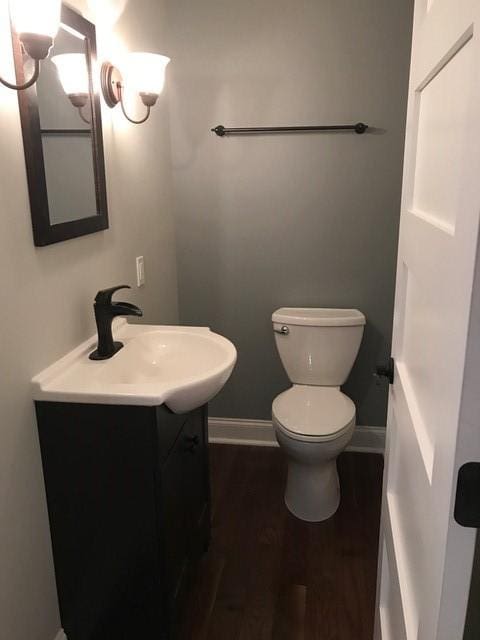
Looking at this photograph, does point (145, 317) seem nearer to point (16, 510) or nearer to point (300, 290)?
point (300, 290)

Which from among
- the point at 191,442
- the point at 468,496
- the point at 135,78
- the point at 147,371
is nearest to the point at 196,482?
the point at 191,442

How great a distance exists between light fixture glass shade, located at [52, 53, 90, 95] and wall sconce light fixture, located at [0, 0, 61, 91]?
291 mm

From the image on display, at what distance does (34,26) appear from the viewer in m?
1.17

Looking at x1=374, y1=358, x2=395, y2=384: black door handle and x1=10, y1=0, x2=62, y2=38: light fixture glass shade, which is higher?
x1=10, y1=0, x2=62, y2=38: light fixture glass shade

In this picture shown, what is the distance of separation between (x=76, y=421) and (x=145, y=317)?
980 millimetres

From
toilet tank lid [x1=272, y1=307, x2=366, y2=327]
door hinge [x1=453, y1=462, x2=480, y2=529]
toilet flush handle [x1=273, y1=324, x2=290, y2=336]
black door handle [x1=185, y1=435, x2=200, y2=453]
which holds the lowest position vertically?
black door handle [x1=185, y1=435, x2=200, y2=453]

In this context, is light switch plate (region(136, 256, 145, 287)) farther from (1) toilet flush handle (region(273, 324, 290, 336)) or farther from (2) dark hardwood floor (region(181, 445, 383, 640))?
(2) dark hardwood floor (region(181, 445, 383, 640))

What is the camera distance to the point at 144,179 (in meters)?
2.25

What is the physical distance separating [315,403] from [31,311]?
4.52 ft

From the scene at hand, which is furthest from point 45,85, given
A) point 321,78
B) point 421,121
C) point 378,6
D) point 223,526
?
point 223,526

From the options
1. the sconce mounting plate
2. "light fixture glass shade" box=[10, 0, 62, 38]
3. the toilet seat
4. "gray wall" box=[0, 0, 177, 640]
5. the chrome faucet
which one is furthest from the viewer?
the toilet seat

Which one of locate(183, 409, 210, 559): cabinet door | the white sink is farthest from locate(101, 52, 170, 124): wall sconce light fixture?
locate(183, 409, 210, 559): cabinet door

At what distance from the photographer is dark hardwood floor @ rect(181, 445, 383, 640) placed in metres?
1.80

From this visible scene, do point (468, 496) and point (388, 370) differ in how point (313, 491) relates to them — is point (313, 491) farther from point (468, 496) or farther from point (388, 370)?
point (468, 496)
